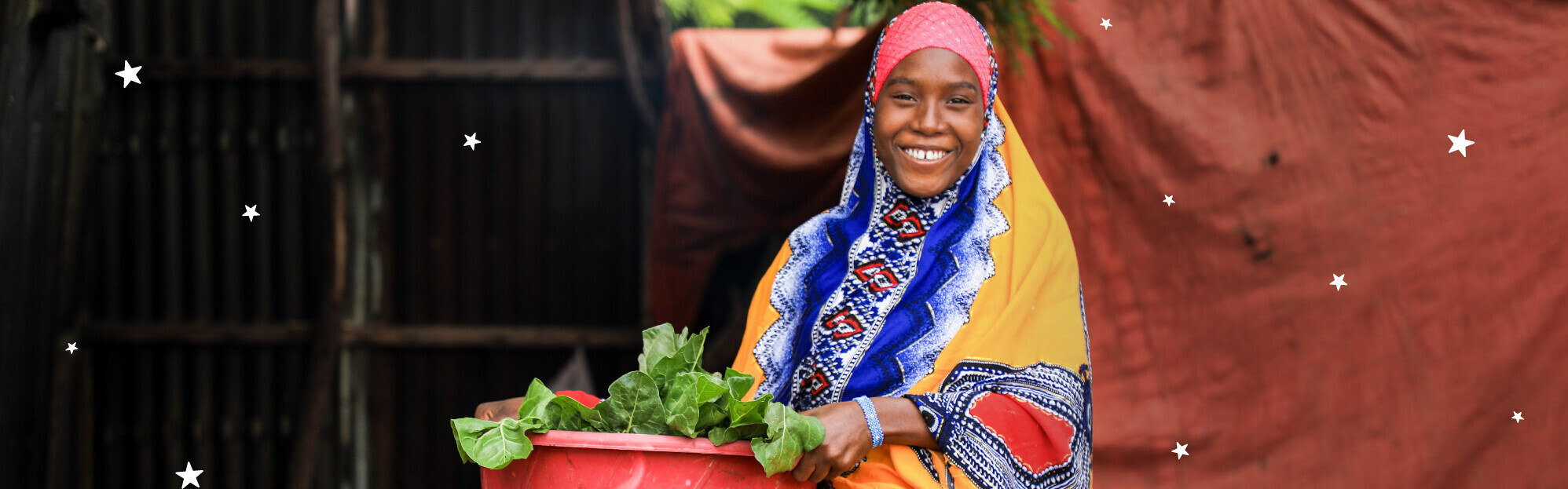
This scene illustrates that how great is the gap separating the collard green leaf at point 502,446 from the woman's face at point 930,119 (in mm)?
862

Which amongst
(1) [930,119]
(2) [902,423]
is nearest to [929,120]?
(1) [930,119]

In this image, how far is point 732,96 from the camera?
356 cm

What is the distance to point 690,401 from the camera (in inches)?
56.2

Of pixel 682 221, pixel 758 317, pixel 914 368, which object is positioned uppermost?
pixel 682 221

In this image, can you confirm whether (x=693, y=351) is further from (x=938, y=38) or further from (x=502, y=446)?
(x=938, y=38)

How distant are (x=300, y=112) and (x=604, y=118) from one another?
1.07 metres

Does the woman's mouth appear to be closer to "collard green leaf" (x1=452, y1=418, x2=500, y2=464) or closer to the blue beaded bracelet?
the blue beaded bracelet

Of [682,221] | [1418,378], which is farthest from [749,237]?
[1418,378]

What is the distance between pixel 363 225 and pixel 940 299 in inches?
112

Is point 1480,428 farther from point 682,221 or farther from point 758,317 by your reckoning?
point 682,221

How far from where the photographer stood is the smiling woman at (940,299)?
1708mm

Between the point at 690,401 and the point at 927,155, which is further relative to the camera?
the point at 927,155

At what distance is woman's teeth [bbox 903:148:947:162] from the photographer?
1978 mm

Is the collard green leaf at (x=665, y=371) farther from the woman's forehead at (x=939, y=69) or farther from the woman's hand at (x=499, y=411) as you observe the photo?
the woman's forehead at (x=939, y=69)
